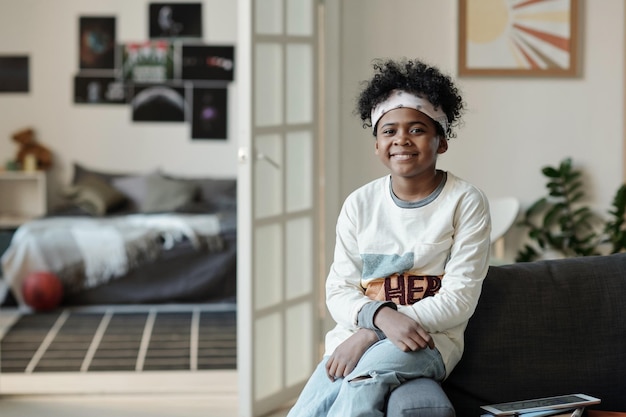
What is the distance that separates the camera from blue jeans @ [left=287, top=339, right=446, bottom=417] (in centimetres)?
213

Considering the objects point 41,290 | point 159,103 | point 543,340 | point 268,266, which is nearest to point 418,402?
point 543,340

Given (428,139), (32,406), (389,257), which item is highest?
(428,139)

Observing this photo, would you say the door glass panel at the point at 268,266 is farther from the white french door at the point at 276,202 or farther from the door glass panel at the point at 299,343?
the door glass panel at the point at 299,343

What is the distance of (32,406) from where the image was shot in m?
4.18

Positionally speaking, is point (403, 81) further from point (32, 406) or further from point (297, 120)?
point (32, 406)

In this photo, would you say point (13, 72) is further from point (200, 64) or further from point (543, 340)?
point (543, 340)

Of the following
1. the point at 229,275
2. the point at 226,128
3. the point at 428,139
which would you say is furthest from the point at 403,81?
the point at 226,128

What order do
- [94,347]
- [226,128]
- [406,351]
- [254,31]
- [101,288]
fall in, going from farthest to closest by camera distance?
[226,128]
[101,288]
[94,347]
[254,31]
[406,351]

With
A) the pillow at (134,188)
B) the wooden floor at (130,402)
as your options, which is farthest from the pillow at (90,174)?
the wooden floor at (130,402)

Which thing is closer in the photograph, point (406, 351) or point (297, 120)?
point (406, 351)

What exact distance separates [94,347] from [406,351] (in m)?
3.32

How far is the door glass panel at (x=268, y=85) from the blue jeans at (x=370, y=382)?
1.80 m

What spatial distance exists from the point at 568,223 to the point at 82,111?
4.47m

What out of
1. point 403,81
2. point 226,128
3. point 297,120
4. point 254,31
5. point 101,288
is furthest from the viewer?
point 226,128
